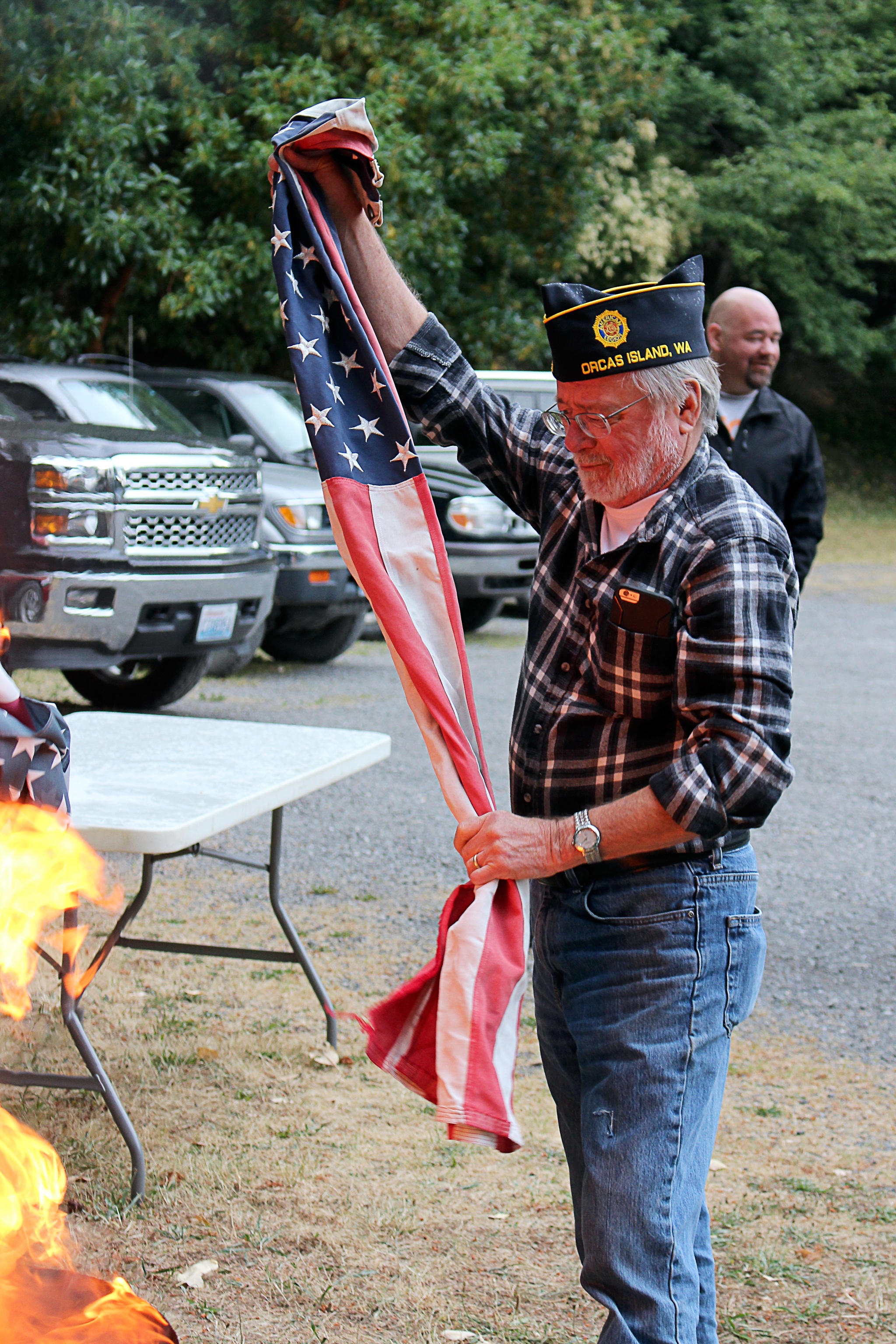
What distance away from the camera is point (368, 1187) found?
11.9ft

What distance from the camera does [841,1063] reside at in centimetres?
451

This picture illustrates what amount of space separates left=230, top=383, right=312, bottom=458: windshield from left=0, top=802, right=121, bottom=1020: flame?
850 centimetres

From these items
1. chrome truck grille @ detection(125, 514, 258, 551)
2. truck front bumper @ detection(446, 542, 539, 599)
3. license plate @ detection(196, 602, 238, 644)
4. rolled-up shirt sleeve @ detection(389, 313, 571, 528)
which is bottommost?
truck front bumper @ detection(446, 542, 539, 599)

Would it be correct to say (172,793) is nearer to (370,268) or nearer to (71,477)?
(370,268)

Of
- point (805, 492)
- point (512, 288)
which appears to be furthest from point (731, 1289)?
point (512, 288)

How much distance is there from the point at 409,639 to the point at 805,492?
401cm

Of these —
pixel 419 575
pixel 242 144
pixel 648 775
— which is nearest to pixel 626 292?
pixel 419 575

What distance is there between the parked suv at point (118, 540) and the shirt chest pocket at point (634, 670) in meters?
5.81

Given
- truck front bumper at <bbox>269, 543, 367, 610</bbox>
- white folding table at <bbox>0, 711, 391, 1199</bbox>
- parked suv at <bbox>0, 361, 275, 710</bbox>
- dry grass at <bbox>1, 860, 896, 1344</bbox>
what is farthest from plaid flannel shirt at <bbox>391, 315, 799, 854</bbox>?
truck front bumper at <bbox>269, 543, 367, 610</bbox>

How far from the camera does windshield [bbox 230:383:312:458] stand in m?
11.6

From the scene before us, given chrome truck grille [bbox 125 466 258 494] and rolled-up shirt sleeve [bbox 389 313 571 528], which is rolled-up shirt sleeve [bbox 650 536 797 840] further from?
chrome truck grille [bbox 125 466 258 494]

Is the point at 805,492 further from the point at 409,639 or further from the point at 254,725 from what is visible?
the point at 409,639

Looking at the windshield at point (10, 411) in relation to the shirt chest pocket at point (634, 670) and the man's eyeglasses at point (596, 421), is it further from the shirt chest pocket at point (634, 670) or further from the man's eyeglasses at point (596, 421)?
the shirt chest pocket at point (634, 670)

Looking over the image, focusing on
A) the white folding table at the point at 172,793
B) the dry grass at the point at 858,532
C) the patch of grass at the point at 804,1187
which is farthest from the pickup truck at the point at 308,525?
the dry grass at the point at 858,532
